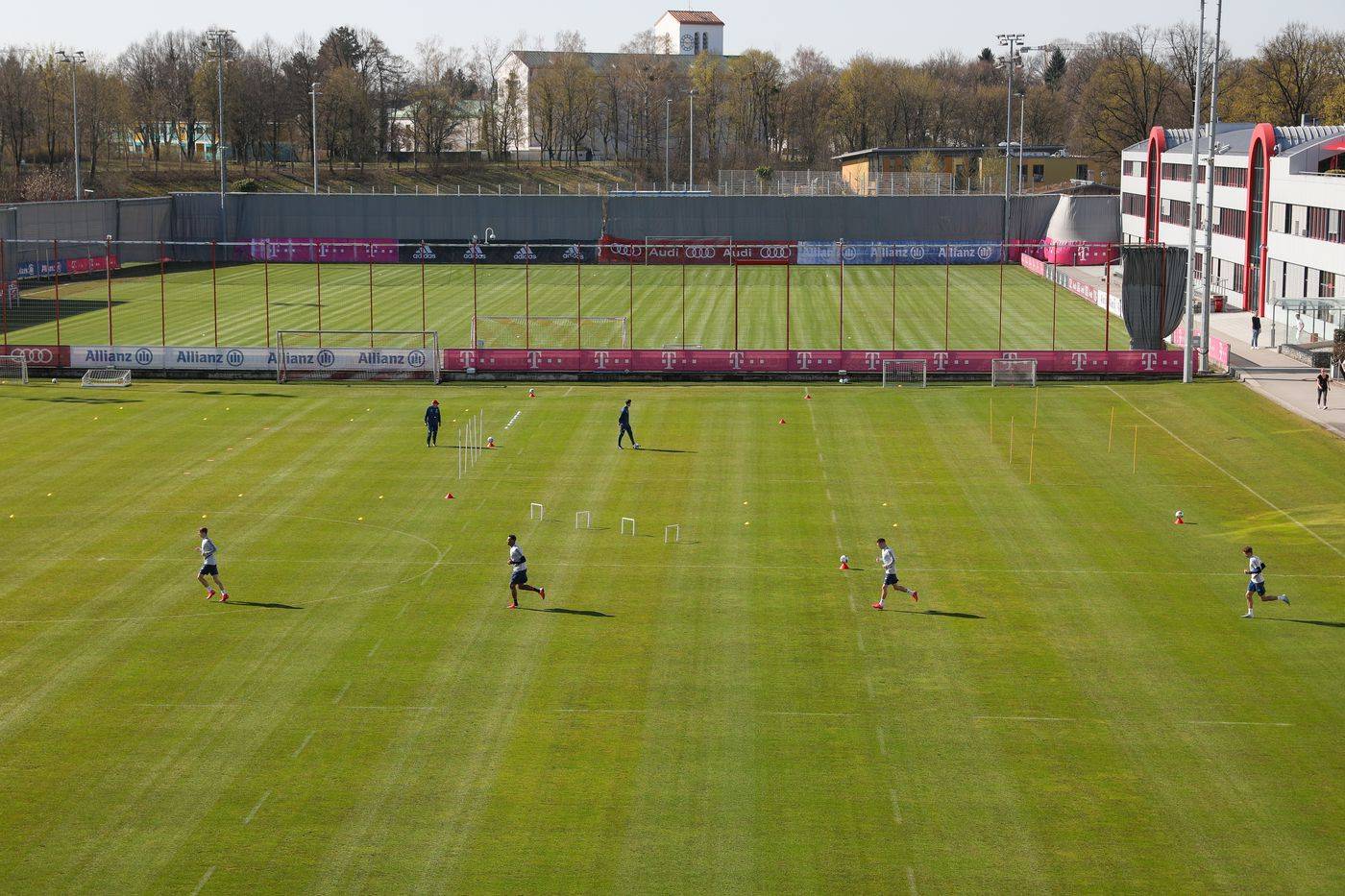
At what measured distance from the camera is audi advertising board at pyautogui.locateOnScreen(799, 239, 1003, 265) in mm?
108812

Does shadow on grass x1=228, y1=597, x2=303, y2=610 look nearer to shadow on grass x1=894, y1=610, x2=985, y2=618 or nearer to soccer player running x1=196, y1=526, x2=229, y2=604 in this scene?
soccer player running x1=196, y1=526, x2=229, y2=604

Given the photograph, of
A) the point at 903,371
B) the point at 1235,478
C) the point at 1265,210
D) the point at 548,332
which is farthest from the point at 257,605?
the point at 1265,210

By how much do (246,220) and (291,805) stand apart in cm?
10254

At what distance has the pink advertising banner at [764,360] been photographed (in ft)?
205

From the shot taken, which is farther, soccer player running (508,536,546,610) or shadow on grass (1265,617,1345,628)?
soccer player running (508,536,546,610)

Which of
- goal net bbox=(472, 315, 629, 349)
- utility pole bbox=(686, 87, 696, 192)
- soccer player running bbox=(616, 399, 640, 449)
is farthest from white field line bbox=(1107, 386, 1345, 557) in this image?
utility pole bbox=(686, 87, 696, 192)

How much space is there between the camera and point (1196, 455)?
4762 centimetres

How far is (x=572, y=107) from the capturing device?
175 m

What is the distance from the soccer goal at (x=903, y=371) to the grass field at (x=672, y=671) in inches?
518

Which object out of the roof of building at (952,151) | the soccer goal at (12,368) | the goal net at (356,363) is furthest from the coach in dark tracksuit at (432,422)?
the roof of building at (952,151)

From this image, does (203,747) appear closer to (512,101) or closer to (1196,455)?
(1196,455)

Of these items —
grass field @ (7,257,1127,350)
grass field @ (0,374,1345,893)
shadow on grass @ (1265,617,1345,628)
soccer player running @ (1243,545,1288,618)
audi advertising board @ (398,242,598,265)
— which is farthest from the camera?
audi advertising board @ (398,242,598,265)

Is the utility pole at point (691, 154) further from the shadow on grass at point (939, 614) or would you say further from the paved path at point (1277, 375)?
the shadow on grass at point (939, 614)

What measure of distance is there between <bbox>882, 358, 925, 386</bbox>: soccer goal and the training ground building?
1175 centimetres
